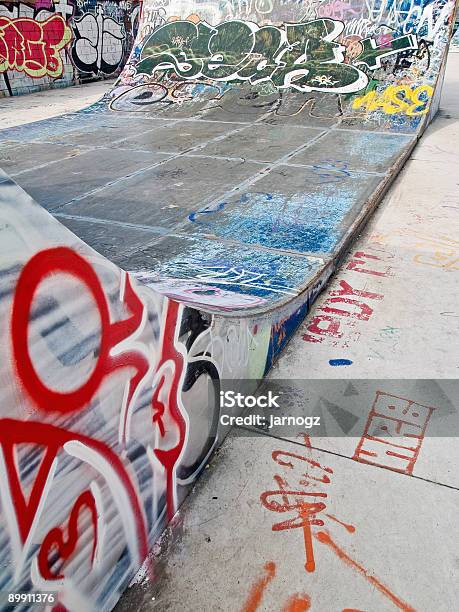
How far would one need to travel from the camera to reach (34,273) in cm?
145

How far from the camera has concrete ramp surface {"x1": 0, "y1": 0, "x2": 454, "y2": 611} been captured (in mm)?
1517

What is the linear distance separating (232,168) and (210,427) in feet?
17.0

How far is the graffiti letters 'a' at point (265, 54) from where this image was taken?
36.7ft

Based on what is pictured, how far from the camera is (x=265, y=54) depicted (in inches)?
474

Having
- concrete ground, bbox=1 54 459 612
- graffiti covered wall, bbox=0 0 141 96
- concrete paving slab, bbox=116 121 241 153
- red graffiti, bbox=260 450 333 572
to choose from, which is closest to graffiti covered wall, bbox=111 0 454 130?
concrete paving slab, bbox=116 121 241 153

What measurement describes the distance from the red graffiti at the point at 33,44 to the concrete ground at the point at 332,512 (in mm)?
15624

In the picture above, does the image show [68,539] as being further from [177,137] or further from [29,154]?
[177,137]

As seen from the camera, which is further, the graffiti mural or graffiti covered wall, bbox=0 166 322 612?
the graffiti mural

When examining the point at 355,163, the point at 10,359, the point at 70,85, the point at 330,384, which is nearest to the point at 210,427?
the point at 330,384

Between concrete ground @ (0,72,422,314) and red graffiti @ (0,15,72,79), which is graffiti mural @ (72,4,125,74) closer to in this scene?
red graffiti @ (0,15,72,79)

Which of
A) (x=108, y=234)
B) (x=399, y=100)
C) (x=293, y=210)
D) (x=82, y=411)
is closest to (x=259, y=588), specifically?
(x=82, y=411)

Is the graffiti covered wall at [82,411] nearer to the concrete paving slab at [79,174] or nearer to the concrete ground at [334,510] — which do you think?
the concrete ground at [334,510]

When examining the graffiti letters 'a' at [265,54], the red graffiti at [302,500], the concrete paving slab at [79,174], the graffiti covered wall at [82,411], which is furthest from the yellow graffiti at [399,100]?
the graffiti covered wall at [82,411]

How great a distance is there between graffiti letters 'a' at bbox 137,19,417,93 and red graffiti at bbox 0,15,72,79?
16.8 feet
